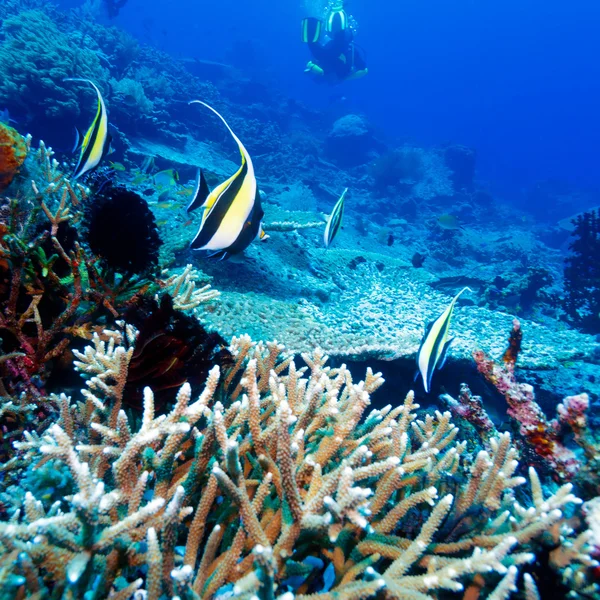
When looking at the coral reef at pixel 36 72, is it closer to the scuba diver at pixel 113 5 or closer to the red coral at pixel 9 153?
the red coral at pixel 9 153

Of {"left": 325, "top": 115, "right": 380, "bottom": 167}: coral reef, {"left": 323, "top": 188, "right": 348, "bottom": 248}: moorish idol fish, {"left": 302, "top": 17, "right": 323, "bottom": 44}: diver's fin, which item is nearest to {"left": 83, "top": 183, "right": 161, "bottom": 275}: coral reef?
{"left": 323, "top": 188, "right": 348, "bottom": 248}: moorish idol fish

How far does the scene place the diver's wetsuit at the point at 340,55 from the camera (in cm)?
1522

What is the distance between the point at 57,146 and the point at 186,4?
109m

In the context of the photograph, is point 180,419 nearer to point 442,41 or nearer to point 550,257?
point 550,257

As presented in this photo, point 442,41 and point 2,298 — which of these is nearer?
point 2,298

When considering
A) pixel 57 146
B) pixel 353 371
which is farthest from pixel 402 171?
pixel 353 371

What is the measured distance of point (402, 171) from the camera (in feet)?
76.5

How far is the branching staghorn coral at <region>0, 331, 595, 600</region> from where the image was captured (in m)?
1.25

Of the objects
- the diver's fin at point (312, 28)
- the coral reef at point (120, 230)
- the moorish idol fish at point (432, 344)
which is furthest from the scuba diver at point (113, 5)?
the moorish idol fish at point (432, 344)

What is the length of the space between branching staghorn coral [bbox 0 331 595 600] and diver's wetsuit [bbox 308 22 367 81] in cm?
1754

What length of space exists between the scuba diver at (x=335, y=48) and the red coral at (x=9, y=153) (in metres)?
13.2

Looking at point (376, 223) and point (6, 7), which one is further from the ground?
point (6, 7)

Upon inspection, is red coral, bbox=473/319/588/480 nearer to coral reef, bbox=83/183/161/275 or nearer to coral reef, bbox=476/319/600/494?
coral reef, bbox=476/319/600/494

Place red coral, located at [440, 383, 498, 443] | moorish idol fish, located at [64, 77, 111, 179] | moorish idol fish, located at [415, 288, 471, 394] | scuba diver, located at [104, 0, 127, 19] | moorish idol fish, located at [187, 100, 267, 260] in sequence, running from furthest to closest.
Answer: scuba diver, located at [104, 0, 127, 19]
moorish idol fish, located at [64, 77, 111, 179]
red coral, located at [440, 383, 498, 443]
moorish idol fish, located at [415, 288, 471, 394]
moorish idol fish, located at [187, 100, 267, 260]
